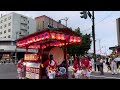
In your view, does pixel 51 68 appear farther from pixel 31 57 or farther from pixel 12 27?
pixel 12 27

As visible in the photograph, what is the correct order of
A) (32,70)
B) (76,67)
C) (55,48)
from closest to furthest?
(55,48), (32,70), (76,67)

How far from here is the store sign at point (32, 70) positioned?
1168cm

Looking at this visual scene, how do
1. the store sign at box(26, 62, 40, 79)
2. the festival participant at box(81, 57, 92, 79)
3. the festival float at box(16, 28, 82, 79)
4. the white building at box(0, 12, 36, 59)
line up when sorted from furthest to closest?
the white building at box(0, 12, 36, 59), the festival participant at box(81, 57, 92, 79), the store sign at box(26, 62, 40, 79), the festival float at box(16, 28, 82, 79)

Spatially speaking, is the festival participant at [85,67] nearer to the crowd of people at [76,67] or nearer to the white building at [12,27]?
the crowd of people at [76,67]

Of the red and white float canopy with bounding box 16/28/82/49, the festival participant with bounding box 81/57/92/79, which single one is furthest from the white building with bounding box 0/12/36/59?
the red and white float canopy with bounding box 16/28/82/49

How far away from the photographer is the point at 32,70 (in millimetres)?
Answer: 12531

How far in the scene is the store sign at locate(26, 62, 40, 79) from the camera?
460 inches

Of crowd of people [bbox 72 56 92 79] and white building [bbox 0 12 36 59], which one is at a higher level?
white building [bbox 0 12 36 59]

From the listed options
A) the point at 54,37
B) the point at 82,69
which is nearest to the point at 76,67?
the point at 82,69

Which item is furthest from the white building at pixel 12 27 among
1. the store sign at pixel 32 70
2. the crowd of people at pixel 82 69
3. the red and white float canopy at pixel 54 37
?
the red and white float canopy at pixel 54 37

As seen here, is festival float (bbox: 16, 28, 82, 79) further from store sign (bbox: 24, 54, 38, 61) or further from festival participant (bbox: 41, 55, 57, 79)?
festival participant (bbox: 41, 55, 57, 79)
